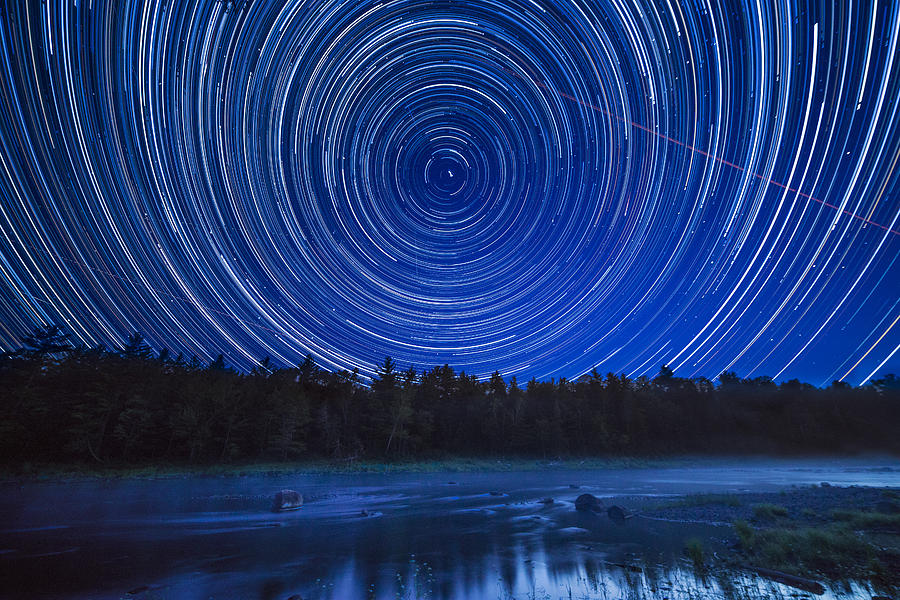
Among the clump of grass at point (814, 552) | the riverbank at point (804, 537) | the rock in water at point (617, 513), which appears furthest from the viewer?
the rock in water at point (617, 513)

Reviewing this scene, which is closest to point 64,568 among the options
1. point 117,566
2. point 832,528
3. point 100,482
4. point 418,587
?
point 117,566

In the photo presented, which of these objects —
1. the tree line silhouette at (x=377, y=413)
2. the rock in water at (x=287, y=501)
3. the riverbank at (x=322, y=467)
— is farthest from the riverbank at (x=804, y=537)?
the tree line silhouette at (x=377, y=413)

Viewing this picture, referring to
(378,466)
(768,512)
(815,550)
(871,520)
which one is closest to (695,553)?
(815,550)

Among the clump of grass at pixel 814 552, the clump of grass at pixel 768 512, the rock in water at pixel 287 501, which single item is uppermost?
the rock in water at pixel 287 501

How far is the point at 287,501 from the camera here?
27406 mm

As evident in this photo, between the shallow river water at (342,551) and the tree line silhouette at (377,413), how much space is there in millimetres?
25821

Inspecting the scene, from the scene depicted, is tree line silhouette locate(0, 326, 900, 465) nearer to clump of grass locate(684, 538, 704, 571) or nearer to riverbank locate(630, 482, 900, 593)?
riverbank locate(630, 482, 900, 593)

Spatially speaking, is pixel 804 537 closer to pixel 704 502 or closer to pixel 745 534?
pixel 745 534

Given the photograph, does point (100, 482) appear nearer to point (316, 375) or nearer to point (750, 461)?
point (316, 375)

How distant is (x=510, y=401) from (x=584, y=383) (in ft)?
73.7

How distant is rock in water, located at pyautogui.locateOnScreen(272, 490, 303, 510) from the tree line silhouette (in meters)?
34.3

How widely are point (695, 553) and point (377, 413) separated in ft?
204

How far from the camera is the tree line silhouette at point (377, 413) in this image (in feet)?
175

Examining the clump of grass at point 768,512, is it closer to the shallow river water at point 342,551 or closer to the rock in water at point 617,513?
the shallow river water at point 342,551
